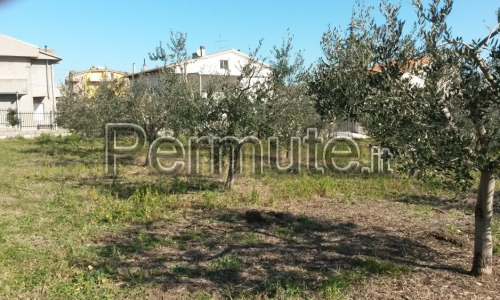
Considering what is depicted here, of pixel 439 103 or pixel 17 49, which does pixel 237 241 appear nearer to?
pixel 439 103

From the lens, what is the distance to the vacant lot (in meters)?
4.75

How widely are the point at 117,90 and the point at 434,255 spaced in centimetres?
1752

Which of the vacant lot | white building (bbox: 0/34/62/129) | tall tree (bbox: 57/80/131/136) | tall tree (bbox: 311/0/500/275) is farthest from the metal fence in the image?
tall tree (bbox: 311/0/500/275)

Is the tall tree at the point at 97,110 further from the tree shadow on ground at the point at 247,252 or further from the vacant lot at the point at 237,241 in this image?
the tree shadow on ground at the point at 247,252

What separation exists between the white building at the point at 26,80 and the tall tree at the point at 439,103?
31458mm

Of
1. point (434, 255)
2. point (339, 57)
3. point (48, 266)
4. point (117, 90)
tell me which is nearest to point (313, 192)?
point (434, 255)

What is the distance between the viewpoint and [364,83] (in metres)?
5.15

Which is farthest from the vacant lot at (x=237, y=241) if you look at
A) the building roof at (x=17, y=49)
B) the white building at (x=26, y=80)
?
the building roof at (x=17, y=49)

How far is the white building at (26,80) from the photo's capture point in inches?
1300

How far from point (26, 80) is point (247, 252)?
33994 mm

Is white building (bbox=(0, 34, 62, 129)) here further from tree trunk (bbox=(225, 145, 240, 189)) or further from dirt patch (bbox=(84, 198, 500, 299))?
dirt patch (bbox=(84, 198, 500, 299))

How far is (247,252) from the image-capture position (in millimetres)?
5887

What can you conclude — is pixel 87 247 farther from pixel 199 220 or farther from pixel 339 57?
pixel 339 57

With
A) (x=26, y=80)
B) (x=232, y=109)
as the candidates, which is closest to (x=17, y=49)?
(x=26, y=80)
